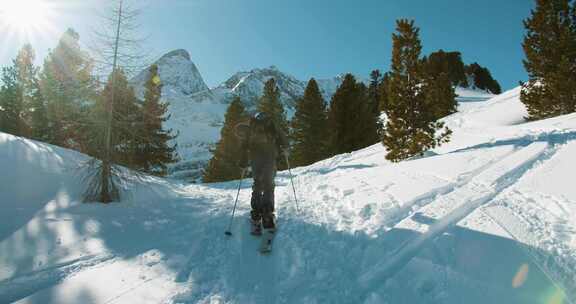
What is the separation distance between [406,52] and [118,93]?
1187 cm

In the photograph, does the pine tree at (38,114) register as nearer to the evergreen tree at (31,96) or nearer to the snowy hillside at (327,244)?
the evergreen tree at (31,96)

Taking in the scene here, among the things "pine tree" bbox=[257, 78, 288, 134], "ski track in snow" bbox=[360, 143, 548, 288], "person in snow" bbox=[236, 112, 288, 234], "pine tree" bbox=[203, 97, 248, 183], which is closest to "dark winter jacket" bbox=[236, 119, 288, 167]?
Answer: "person in snow" bbox=[236, 112, 288, 234]

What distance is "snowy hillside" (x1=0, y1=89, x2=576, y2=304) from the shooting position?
310 cm

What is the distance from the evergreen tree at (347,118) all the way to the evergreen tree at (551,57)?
11.9m

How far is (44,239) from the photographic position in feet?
15.5

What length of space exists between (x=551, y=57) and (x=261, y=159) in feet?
65.8

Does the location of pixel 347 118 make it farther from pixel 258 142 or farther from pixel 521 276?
pixel 521 276

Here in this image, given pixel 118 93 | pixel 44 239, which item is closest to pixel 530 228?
pixel 44 239

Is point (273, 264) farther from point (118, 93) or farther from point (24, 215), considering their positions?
point (118, 93)

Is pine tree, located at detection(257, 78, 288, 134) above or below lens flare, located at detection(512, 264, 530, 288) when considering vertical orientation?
above

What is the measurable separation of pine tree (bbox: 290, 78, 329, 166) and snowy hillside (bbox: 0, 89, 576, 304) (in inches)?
744

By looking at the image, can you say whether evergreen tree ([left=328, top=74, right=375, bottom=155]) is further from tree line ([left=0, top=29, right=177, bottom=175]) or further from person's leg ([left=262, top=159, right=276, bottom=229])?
person's leg ([left=262, top=159, right=276, bottom=229])

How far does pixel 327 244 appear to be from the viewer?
4.36 metres

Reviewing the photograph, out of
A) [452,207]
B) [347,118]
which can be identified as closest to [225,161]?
[347,118]
